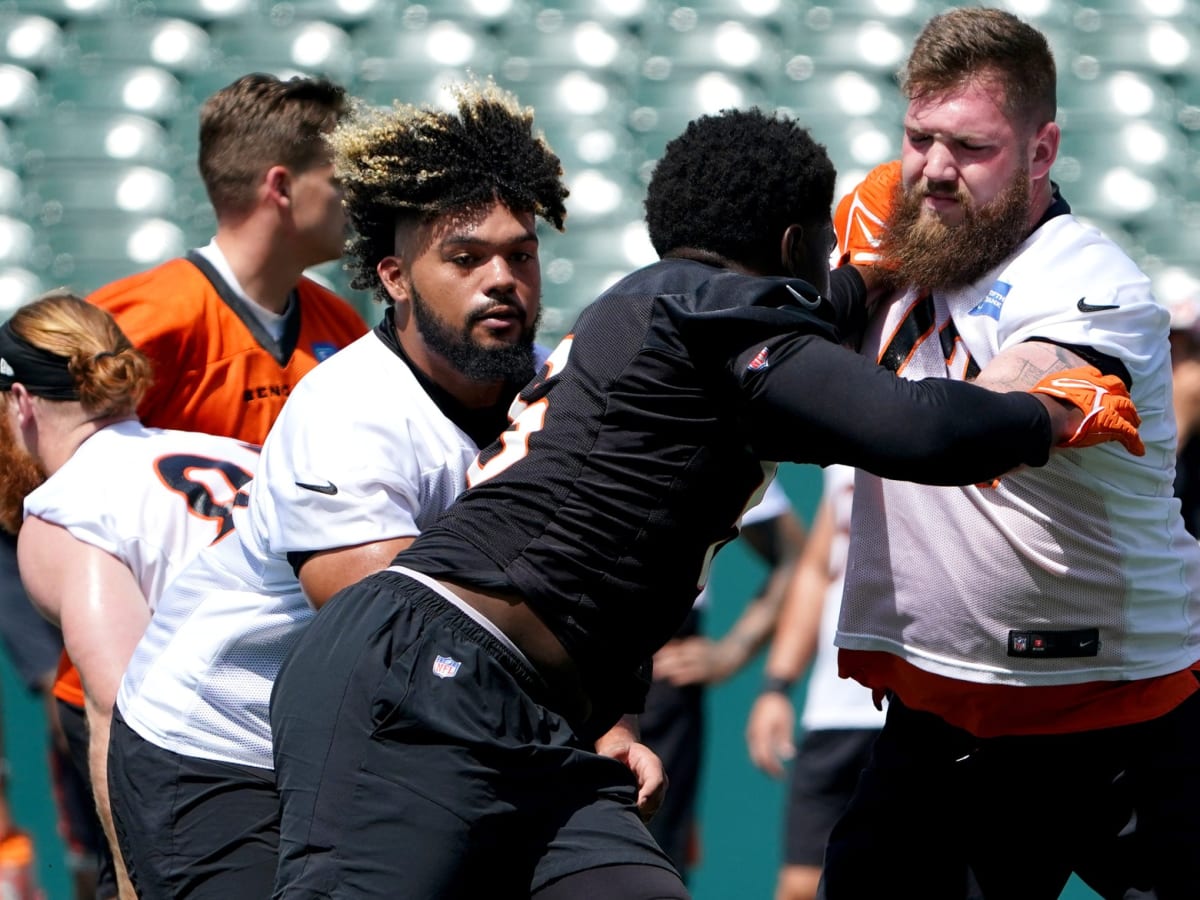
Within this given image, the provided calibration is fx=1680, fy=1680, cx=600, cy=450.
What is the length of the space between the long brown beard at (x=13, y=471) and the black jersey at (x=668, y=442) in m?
1.84

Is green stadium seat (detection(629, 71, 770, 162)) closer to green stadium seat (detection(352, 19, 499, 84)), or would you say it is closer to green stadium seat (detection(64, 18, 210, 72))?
green stadium seat (detection(352, 19, 499, 84))

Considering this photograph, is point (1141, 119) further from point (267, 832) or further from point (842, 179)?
point (267, 832)

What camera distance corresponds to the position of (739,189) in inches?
94.0

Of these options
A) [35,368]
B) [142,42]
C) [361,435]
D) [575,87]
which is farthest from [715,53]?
[361,435]

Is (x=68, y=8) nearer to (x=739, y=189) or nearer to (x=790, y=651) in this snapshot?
(x=790, y=651)

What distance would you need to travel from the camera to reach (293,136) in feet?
14.3

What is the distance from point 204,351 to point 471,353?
1597 mm

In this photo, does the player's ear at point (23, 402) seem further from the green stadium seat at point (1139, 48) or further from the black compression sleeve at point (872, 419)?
the green stadium seat at point (1139, 48)

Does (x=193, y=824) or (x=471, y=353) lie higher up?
(x=471, y=353)

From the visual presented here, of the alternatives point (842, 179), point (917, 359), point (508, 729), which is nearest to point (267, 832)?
point (508, 729)

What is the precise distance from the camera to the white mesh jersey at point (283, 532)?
2564 mm

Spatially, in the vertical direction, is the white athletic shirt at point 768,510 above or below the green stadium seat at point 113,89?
below

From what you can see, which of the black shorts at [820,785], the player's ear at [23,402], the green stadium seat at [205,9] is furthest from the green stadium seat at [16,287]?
the black shorts at [820,785]

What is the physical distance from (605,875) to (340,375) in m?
0.95
